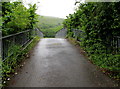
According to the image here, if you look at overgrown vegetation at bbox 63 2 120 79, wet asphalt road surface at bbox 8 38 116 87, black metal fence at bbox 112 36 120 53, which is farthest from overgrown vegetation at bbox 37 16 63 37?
wet asphalt road surface at bbox 8 38 116 87

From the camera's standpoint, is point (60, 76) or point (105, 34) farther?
point (105, 34)

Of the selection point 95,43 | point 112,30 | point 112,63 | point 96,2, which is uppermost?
point 96,2

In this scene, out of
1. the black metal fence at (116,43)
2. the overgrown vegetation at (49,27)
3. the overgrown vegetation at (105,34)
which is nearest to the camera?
the overgrown vegetation at (105,34)

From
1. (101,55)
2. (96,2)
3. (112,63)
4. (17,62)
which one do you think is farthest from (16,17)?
(112,63)

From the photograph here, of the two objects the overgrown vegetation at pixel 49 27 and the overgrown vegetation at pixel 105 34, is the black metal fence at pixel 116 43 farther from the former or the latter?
the overgrown vegetation at pixel 49 27

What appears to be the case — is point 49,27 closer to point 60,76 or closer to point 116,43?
point 116,43

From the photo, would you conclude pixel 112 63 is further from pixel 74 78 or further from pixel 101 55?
pixel 74 78

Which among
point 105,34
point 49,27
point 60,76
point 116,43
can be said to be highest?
point 49,27

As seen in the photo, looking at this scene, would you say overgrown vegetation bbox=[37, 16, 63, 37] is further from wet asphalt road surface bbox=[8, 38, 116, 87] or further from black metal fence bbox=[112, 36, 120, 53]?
wet asphalt road surface bbox=[8, 38, 116, 87]

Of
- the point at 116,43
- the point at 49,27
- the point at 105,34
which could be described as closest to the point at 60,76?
the point at 116,43

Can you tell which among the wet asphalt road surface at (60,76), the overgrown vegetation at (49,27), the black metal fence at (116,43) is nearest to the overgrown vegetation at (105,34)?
the black metal fence at (116,43)

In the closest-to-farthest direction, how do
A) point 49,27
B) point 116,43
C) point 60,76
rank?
point 60,76
point 116,43
point 49,27

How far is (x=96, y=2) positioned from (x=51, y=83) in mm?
4537

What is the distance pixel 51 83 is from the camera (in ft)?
14.4
